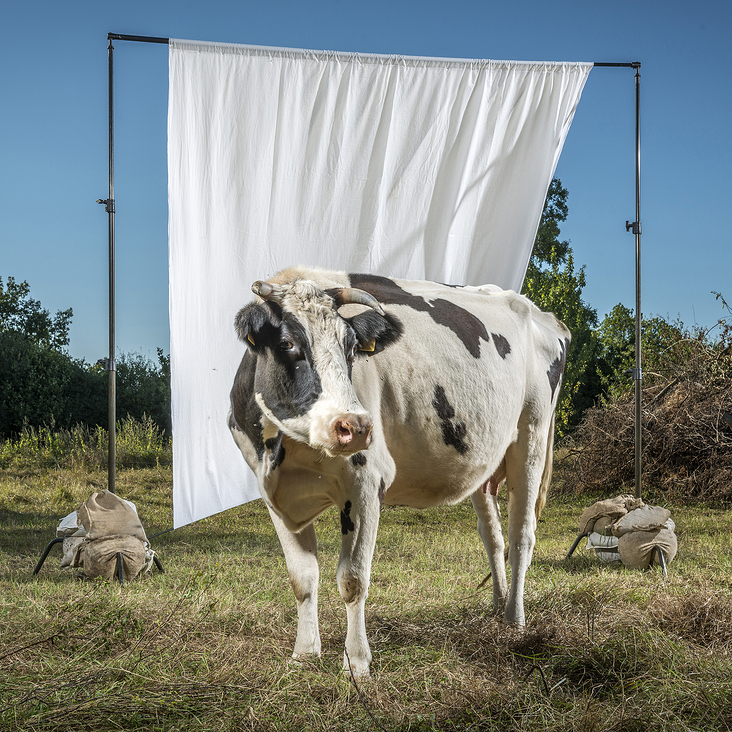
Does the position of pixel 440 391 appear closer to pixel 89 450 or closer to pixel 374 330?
pixel 374 330

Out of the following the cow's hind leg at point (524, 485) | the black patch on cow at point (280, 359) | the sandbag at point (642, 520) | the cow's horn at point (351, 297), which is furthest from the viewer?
the sandbag at point (642, 520)

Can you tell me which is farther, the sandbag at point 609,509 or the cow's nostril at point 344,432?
the sandbag at point 609,509

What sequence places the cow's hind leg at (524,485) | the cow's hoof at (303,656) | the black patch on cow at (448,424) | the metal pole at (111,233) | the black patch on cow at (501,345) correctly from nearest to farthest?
1. the cow's hoof at (303,656)
2. the black patch on cow at (448,424)
3. the black patch on cow at (501,345)
4. the cow's hind leg at (524,485)
5. the metal pole at (111,233)

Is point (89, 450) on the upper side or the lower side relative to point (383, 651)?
lower

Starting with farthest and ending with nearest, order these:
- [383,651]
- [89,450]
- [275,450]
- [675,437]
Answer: [89,450]
[675,437]
[383,651]
[275,450]

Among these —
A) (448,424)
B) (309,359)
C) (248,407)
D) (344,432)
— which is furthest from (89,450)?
(344,432)

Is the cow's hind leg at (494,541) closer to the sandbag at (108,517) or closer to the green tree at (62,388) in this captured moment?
the sandbag at (108,517)

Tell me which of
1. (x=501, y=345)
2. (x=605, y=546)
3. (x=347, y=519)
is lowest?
(x=605, y=546)

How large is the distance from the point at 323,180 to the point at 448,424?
8.26 ft

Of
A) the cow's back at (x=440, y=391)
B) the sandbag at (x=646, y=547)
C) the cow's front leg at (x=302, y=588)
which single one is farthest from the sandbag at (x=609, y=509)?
the cow's front leg at (x=302, y=588)

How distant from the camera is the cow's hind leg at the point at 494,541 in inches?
176

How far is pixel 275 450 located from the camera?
324 cm

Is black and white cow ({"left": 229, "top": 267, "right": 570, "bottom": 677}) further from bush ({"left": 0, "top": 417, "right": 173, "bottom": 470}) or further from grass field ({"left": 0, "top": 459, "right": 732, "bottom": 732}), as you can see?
bush ({"left": 0, "top": 417, "right": 173, "bottom": 470})

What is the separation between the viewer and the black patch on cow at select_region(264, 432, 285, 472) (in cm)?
323
